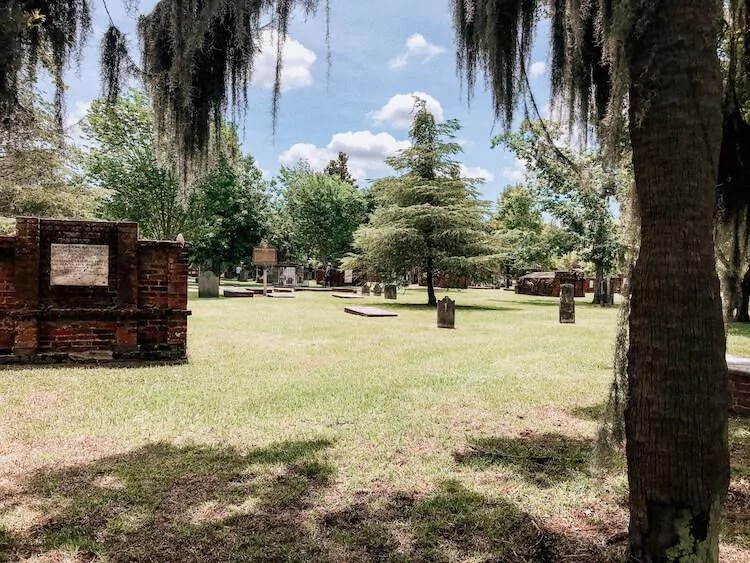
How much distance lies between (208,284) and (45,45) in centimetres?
2306

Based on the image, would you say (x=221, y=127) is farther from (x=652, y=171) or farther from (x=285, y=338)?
(x=285, y=338)

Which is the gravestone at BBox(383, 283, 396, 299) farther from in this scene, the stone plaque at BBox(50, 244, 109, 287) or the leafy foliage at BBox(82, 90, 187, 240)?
the stone plaque at BBox(50, 244, 109, 287)

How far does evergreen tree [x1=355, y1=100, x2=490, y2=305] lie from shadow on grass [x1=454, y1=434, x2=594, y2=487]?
16401 millimetres

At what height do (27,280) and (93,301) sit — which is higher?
(27,280)

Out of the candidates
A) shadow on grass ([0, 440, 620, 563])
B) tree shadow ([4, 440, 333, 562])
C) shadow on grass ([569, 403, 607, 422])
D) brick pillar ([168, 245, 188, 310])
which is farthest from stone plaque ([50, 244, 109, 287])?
shadow on grass ([569, 403, 607, 422])

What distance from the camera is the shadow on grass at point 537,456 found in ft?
12.1

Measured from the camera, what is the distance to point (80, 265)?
7.47 meters

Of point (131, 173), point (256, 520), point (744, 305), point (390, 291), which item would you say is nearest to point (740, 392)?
point (256, 520)

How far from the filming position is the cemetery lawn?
106 inches

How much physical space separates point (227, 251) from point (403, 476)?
26.4 m

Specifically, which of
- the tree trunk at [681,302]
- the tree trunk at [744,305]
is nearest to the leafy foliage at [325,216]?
the tree trunk at [744,305]

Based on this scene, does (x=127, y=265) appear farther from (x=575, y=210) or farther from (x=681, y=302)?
(x=575, y=210)

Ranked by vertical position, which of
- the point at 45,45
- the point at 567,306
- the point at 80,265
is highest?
the point at 45,45

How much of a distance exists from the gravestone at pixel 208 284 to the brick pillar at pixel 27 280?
18.0 m
